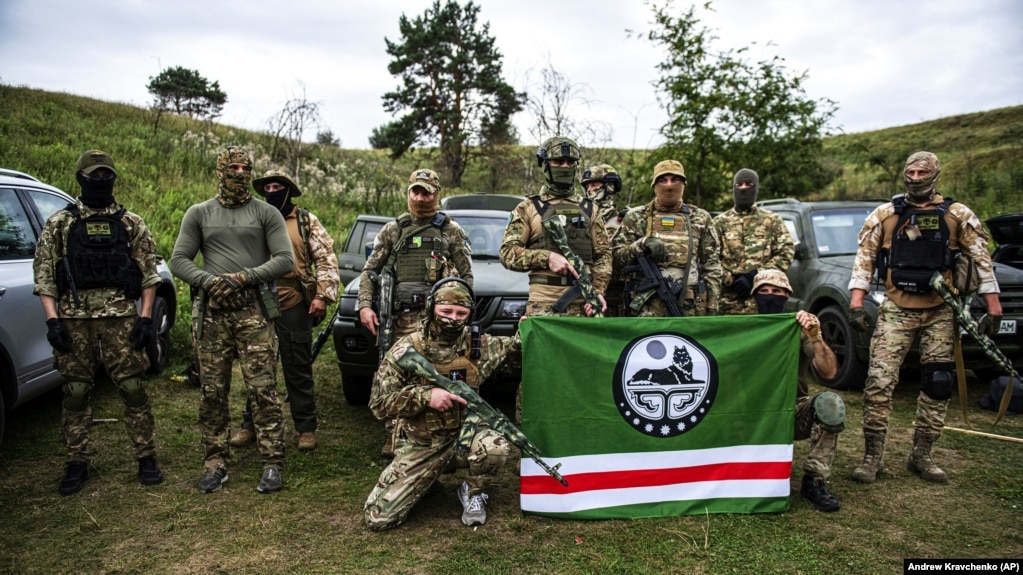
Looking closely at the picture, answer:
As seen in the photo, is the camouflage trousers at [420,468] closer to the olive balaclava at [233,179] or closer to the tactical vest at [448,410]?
the tactical vest at [448,410]

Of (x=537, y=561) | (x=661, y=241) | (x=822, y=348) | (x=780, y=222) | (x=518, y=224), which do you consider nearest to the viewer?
(x=537, y=561)

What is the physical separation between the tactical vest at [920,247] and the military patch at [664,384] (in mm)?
1587

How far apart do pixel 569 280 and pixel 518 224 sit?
52cm

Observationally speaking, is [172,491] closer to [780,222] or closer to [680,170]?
[680,170]

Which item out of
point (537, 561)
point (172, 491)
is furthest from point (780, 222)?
point (172, 491)

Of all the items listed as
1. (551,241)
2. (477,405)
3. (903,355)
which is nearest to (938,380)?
(903,355)

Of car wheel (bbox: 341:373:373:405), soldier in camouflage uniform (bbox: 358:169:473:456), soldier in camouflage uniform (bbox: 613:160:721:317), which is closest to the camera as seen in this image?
soldier in camouflage uniform (bbox: 358:169:473:456)

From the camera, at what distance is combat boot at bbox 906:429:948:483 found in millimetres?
4066

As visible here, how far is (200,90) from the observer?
25.5 metres

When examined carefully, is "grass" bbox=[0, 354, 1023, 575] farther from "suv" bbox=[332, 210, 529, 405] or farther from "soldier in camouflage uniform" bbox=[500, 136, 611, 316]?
"soldier in camouflage uniform" bbox=[500, 136, 611, 316]

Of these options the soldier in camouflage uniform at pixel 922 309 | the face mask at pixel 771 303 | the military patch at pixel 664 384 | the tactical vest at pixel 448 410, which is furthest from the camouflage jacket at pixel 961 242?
the tactical vest at pixel 448 410

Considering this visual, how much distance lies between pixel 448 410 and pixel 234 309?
1493mm

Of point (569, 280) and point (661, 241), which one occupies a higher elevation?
point (661, 241)

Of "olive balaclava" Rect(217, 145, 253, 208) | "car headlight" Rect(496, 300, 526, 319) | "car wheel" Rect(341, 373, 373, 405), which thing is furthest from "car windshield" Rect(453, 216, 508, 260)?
"olive balaclava" Rect(217, 145, 253, 208)
